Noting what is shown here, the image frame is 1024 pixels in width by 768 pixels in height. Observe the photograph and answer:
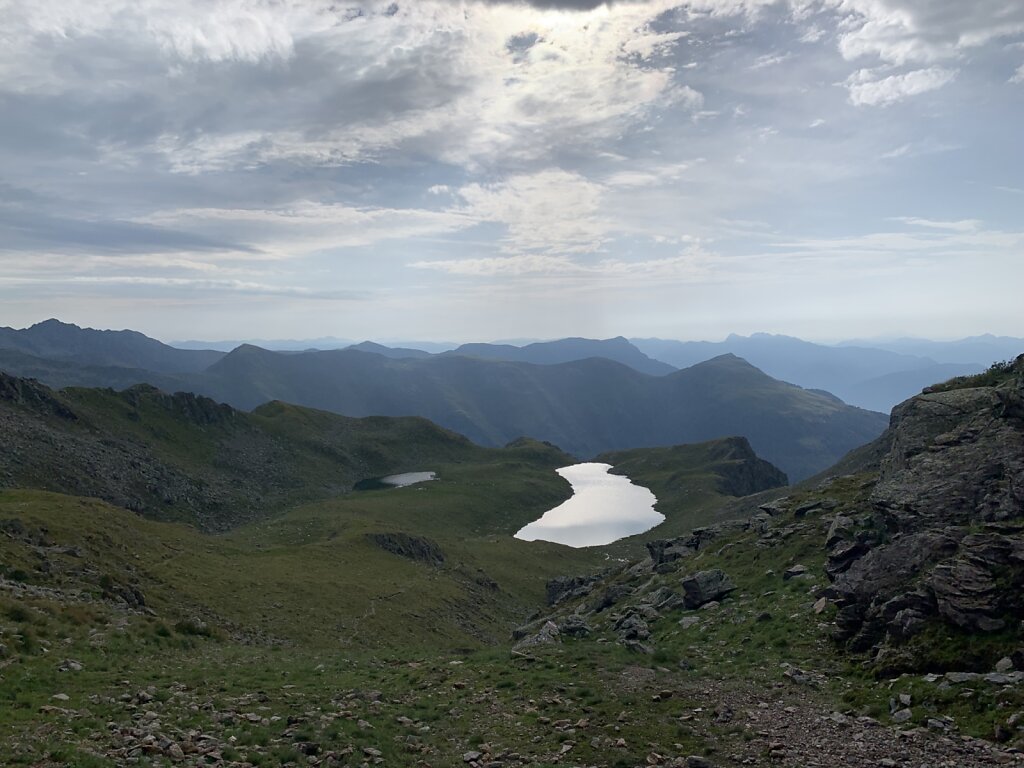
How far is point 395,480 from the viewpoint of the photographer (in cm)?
17262

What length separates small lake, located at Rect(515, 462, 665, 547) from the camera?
424 ft

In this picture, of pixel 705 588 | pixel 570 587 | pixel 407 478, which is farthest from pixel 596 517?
pixel 705 588

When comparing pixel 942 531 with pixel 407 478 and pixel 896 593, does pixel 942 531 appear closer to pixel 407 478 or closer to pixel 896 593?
pixel 896 593

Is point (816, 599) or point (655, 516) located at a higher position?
point (816, 599)

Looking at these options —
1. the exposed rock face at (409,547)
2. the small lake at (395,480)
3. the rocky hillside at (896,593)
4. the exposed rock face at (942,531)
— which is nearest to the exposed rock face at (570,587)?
A: the rocky hillside at (896,593)

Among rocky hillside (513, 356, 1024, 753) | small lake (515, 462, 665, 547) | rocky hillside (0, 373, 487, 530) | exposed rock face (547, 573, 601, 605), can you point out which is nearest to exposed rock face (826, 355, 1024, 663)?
rocky hillside (513, 356, 1024, 753)

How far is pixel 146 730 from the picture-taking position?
18000 millimetres

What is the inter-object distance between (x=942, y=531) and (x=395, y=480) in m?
157

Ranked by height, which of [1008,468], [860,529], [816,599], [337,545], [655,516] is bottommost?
[655,516]

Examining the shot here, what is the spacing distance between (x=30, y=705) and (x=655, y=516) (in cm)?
14225

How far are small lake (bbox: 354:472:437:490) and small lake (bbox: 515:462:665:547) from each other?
39660 millimetres

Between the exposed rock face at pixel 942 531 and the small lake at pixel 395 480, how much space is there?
13757 cm

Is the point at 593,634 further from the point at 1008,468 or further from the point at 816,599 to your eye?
the point at 1008,468

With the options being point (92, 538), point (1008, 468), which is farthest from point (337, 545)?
point (1008, 468)
